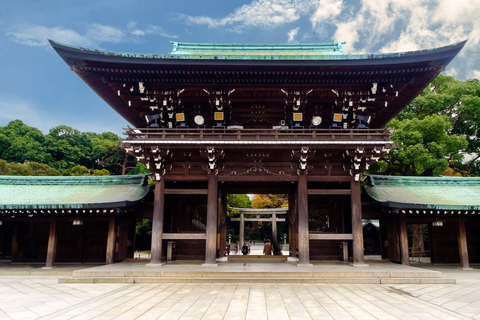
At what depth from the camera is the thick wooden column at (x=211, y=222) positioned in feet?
43.0

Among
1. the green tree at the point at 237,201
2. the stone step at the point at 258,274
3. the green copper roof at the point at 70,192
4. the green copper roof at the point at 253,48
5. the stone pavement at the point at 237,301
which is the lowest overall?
the stone pavement at the point at 237,301

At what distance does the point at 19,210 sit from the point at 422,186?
66.9 feet

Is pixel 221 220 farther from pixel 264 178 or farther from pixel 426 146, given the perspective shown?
pixel 426 146

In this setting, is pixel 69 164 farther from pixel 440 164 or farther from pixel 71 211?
pixel 440 164

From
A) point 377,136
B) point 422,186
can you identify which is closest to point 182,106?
point 377,136

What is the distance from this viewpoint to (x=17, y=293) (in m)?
9.41

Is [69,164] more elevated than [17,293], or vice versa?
[69,164]

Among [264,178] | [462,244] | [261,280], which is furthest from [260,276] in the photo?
[462,244]

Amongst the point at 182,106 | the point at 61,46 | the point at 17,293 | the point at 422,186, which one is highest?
the point at 61,46

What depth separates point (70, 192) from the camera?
16.2m

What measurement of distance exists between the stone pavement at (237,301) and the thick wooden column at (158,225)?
241cm

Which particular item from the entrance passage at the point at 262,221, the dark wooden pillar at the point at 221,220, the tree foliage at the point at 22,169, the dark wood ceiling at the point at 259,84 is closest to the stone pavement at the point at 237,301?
the dark wooden pillar at the point at 221,220

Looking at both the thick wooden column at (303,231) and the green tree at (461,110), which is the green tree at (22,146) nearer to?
the thick wooden column at (303,231)

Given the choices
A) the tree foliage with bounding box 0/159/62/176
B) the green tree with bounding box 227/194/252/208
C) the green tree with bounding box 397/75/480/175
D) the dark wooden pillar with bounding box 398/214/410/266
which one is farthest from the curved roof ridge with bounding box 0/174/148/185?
the green tree with bounding box 227/194/252/208
